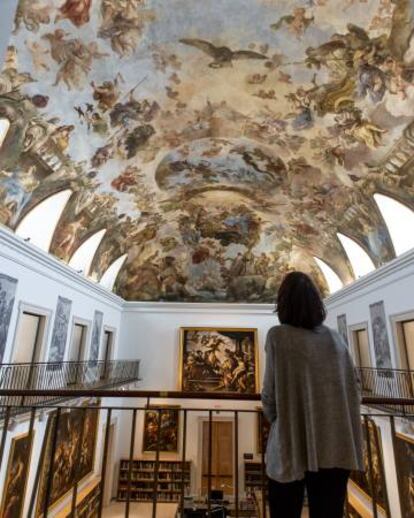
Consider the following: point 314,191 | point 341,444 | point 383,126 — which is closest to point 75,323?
point 314,191

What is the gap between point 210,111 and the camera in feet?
33.8

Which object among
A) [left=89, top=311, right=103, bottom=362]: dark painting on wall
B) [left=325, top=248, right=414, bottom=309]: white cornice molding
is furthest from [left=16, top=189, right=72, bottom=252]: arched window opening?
[left=325, top=248, right=414, bottom=309]: white cornice molding

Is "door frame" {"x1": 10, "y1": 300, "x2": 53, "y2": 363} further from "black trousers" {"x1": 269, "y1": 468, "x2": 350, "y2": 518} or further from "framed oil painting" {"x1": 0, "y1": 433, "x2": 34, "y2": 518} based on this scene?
"black trousers" {"x1": 269, "y1": 468, "x2": 350, "y2": 518}

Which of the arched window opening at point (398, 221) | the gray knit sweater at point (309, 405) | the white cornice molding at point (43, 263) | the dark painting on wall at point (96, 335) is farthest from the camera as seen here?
the dark painting on wall at point (96, 335)

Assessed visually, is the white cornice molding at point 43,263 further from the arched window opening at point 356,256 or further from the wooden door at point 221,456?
the arched window opening at point 356,256

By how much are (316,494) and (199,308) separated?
18.6 meters

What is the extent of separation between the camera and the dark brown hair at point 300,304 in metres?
2.16

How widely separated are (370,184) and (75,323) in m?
12.1

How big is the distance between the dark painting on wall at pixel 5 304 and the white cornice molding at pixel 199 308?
35.6 ft

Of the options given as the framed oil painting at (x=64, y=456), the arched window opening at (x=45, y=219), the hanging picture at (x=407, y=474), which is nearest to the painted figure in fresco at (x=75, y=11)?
the arched window opening at (x=45, y=219)

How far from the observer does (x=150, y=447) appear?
18.5 m

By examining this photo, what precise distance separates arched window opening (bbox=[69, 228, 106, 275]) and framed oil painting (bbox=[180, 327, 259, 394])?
24.0 feet

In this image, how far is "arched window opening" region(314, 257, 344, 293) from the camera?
18016 millimetres

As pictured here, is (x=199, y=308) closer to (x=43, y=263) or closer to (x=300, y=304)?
(x=43, y=263)
